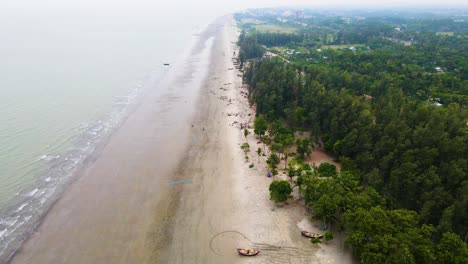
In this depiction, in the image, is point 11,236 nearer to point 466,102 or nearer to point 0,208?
point 0,208

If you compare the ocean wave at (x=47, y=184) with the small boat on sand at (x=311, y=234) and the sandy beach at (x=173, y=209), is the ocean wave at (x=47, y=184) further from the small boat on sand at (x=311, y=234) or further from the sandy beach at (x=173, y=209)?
the small boat on sand at (x=311, y=234)

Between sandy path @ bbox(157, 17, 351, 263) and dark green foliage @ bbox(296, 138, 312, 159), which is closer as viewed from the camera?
sandy path @ bbox(157, 17, 351, 263)

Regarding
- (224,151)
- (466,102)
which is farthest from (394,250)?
(466,102)

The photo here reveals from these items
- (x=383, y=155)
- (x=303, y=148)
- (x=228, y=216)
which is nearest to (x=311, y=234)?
(x=228, y=216)

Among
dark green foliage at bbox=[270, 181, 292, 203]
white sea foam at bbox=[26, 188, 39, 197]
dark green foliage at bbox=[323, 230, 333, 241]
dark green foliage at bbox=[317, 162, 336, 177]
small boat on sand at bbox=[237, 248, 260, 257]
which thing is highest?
dark green foliage at bbox=[317, 162, 336, 177]

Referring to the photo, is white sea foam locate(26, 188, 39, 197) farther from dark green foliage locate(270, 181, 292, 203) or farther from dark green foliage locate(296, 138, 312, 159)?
dark green foliage locate(296, 138, 312, 159)

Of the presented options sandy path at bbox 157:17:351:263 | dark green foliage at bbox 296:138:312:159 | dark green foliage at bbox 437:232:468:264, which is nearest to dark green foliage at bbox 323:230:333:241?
sandy path at bbox 157:17:351:263

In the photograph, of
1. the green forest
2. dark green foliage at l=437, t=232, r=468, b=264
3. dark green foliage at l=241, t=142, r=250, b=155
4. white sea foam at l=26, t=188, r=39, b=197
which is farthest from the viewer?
dark green foliage at l=241, t=142, r=250, b=155
